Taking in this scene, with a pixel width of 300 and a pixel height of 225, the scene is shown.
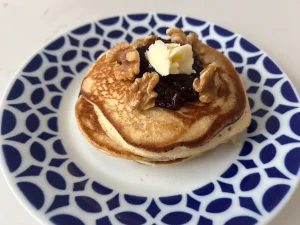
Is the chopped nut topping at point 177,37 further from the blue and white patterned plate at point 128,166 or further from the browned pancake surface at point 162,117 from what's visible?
the blue and white patterned plate at point 128,166

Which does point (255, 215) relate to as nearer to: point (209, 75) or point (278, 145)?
point (278, 145)

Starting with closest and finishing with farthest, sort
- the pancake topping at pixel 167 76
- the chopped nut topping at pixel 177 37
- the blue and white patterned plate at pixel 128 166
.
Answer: the blue and white patterned plate at pixel 128 166
the pancake topping at pixel 167 76
the chopped nut topping at pixel 177 37

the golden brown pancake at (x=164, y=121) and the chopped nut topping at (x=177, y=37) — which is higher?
the chopped nut topping at (x=177, y=37)

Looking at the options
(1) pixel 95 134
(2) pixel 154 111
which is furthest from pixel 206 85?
(1) pixel 95 134

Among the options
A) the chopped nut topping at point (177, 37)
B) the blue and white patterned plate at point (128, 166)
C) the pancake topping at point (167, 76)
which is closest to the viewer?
the blue and white patterned plate at point (128, 166)

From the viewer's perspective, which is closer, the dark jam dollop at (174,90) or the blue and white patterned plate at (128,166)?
the blue and white patterned plate at (128,166)

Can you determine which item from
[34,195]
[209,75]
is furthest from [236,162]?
[34,195]

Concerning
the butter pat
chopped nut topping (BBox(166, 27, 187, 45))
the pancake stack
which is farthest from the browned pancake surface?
chopped nut topping (BBox(166, 27, 187, 45))

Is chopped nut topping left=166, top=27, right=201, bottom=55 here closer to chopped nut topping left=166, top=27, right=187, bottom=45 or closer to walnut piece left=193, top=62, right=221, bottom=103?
chopped nut topping left=166, top=27, right=187, bottom=45

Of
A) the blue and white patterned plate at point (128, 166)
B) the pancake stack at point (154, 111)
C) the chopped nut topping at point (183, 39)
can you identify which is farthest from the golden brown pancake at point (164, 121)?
the chopped nut topping at point (183, 39)
